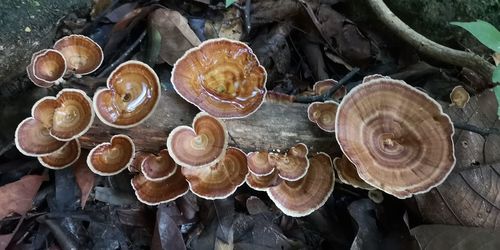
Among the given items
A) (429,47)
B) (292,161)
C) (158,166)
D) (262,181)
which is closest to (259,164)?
(262,181)

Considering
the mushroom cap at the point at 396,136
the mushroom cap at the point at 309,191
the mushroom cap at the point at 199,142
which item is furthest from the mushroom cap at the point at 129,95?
the mushroom cap at the point at 396,136

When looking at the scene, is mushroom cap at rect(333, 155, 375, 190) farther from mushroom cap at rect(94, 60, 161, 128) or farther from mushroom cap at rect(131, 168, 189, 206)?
mushroom cap at rect(94, 60, 161, 128)

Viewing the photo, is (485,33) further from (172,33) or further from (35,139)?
(35,139)

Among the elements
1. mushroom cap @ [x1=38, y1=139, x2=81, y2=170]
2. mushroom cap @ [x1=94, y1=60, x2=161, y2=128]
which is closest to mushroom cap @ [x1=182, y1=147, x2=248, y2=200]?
mushroom cap @ [x1=94, y1=60, x2=161, y2=128]

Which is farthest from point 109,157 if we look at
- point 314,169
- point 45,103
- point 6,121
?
point 314,169

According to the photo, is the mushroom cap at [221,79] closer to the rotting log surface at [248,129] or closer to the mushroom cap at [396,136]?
the rotting log surface at [248,129]

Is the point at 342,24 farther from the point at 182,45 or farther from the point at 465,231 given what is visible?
the point at 465,231
